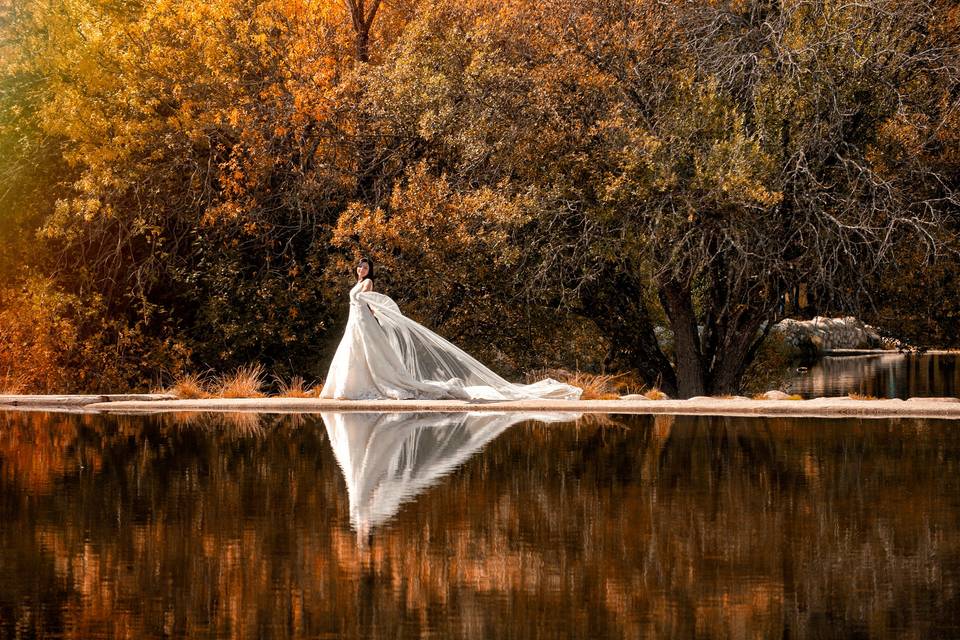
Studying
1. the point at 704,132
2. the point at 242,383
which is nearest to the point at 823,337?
the point at 704,132

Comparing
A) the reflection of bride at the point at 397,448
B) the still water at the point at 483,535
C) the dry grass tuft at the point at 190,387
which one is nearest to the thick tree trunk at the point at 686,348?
the reflection of bride at the point at 397,448

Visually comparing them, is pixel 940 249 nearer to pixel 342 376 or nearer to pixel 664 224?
pixel 664 224

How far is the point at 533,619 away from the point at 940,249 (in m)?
19.1

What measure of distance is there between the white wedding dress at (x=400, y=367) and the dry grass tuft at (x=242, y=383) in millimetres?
1966

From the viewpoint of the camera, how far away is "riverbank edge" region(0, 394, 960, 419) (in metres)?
22.0

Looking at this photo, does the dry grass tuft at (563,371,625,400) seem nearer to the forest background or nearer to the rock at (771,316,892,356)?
the forest background

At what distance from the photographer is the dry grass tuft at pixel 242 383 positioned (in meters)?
25.8

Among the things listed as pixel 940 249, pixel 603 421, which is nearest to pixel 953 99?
pixel 940 249

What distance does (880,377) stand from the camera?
45.2 metres

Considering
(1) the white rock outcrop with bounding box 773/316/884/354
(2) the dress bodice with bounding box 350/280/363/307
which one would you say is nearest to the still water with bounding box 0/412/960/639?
(2) the dress bodice with bounding box 350/280/363/307

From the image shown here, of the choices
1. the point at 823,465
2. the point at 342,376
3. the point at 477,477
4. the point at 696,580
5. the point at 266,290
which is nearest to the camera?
the point at 696,580

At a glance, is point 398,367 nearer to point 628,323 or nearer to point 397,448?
point 628,323

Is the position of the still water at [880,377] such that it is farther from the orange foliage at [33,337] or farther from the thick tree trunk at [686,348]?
the orange foliage at [33,337]

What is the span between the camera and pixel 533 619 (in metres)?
8.12
